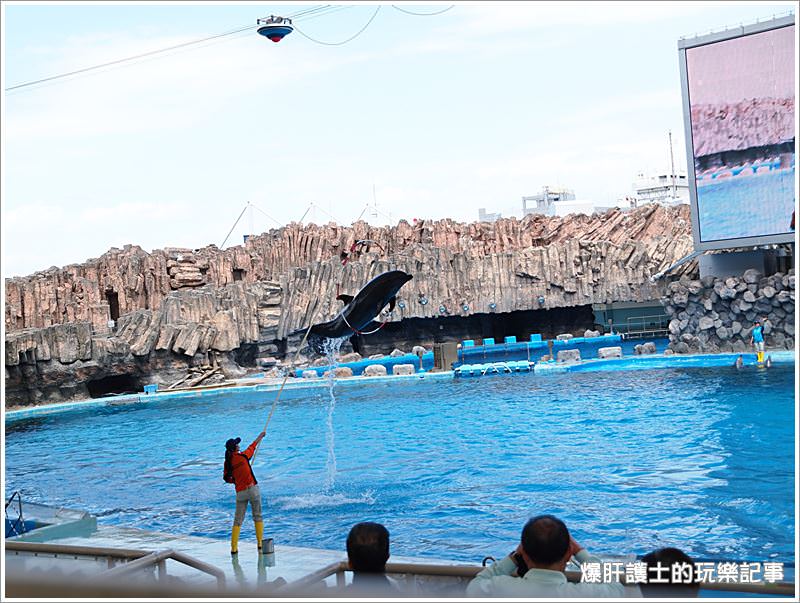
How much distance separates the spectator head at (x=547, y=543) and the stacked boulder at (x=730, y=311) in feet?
55.4

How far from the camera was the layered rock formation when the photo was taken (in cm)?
1969

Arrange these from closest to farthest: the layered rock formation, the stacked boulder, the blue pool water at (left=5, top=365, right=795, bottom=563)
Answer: the blue pool water at (left=5, top=365, right=795, bottom=563), the stacked boulder, the layered rock formation

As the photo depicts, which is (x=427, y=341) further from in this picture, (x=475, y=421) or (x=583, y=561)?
(x=583, y=561)

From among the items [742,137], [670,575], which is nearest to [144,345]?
[742,137]

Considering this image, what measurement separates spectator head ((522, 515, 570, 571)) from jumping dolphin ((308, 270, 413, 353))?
4274 mm

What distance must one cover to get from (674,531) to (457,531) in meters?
1.57

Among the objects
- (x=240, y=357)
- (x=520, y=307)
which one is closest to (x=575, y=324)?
(x=520, y=307)

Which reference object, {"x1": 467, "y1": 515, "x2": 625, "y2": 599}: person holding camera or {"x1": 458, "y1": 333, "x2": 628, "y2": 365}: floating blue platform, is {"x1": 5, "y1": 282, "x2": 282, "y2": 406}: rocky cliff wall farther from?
{"x1": 467, "y1": 515, "x2": 625, "y2": 599}: person holding camera

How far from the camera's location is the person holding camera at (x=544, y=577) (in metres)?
1.93

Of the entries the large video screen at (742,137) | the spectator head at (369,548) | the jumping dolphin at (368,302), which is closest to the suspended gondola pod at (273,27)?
the jumping dolphin at (368,302)

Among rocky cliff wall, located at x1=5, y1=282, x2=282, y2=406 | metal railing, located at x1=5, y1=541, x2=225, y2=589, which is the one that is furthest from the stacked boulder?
metal railing, located at x1=5, y1=541, x2=225, y2=589

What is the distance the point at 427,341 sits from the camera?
2655cm

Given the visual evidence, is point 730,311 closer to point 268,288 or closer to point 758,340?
point 758,340

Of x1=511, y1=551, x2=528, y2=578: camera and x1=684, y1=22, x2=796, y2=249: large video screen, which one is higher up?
x1=684, y1=22, x2=796, y2=249: large video screen
